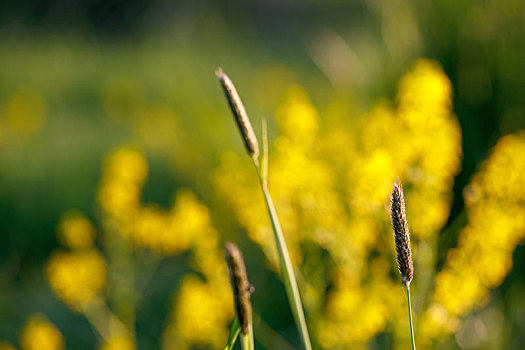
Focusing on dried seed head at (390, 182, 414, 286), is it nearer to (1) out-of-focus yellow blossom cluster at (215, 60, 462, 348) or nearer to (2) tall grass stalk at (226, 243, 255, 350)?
(2) tall grass stalk at (226, 243, 255, 350)

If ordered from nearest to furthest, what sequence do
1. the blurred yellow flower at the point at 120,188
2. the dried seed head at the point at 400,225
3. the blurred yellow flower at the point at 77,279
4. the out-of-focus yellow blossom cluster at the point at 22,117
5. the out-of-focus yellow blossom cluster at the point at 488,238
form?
the dried seed head at the point at 400,225 → the out-of-focus yellow blossom cluster at the point at 488,238 → the blurred yellow flower at the point at 77,279 → the blurred yellow flower at the point at 120,188 → the out-of-focus yellow blossom cluster at the point at 22,117

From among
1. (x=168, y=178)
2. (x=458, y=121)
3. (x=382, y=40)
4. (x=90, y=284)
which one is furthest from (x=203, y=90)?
(x=90, y=284)

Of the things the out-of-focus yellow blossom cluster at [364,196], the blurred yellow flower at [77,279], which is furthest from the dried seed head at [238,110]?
the blurred yellow flower at [77,279]

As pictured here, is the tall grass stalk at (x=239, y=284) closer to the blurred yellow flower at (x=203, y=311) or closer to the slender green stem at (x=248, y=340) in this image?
the slender green stem at (x=248, y=340)

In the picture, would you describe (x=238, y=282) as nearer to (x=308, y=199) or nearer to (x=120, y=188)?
(x=308, y=199)

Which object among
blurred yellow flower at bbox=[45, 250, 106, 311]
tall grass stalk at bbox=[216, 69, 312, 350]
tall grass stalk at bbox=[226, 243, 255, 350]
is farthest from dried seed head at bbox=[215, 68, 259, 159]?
blurred yellow flower at bbox=[45, 250, 106, 311]

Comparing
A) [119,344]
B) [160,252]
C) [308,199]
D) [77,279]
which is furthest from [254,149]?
[160,252]

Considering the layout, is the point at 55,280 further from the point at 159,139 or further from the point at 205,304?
the point at 159,139
